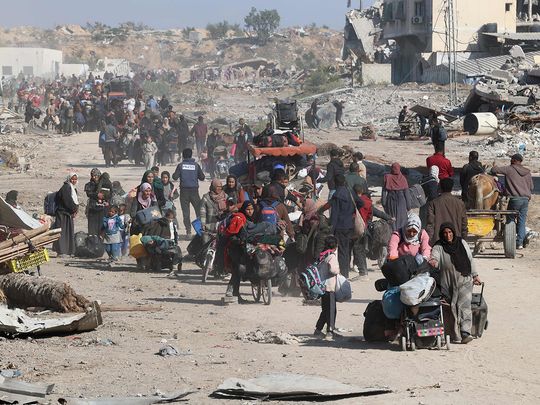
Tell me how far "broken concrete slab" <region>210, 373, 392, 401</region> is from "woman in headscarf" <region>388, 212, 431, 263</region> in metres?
2.74

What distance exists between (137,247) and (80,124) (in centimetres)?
3102

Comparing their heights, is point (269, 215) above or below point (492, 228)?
above

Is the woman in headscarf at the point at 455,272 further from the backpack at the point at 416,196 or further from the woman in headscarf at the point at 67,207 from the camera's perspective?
the woman in headscarf at the point at 67,207

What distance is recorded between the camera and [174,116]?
119ft

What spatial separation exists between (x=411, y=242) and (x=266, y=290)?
10.0 ft

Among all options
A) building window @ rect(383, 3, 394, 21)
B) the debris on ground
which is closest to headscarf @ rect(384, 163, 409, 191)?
the debris on ground

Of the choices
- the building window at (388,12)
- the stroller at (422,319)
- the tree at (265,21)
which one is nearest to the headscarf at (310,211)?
the stroller at (422,319)

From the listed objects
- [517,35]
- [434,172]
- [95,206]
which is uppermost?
[517,35]

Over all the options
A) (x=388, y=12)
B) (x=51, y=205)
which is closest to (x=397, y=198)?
(x=51, y=205)

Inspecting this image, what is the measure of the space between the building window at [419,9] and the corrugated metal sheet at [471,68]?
8.13 meters

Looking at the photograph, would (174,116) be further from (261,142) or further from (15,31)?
(15,31)

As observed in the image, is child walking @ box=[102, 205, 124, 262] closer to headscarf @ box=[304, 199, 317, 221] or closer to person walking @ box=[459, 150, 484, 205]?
headscarf @ box=[304, 199, 317, 221]

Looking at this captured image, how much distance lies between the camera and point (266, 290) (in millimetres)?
15633

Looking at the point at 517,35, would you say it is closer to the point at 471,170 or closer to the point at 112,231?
the point at 471,170
